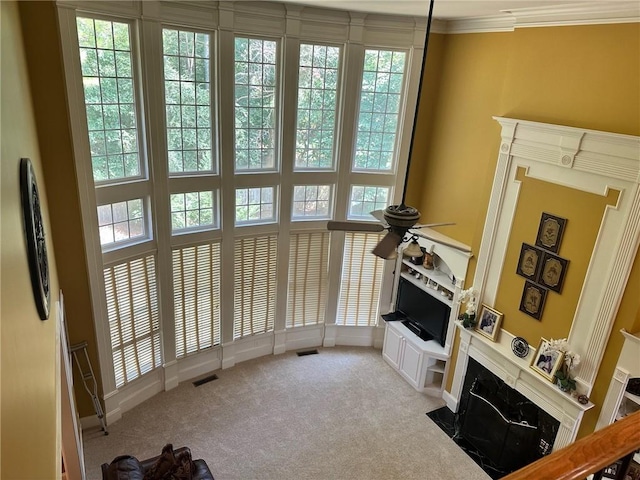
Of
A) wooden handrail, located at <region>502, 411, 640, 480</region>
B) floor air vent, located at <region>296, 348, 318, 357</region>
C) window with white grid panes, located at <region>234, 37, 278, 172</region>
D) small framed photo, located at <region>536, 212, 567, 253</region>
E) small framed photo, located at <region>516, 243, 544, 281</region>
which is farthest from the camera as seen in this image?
floor air vent, located at <region>296, 348, 318, 357</region>

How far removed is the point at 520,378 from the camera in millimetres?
5441

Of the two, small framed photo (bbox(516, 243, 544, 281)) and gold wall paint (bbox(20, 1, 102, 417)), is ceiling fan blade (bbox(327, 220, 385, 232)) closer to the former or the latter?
small framed photo (bbox(516, 243, 544, 281))

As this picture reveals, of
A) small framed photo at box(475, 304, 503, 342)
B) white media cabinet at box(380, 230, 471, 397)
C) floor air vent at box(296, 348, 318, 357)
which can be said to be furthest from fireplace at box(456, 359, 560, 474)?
floor air vent at box(296, 348, 318, 357)

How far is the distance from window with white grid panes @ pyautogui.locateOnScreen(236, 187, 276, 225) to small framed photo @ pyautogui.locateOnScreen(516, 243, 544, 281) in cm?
359

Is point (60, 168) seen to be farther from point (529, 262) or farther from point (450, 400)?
point (450, 400)

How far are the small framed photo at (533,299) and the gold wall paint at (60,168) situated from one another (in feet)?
17.2

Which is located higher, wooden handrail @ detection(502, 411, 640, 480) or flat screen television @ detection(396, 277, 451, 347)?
wooden handrail @ detection(502, 411, 640, 480)

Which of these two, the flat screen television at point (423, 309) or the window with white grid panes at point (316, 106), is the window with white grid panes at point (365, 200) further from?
the flat screen television at point (423, 309)

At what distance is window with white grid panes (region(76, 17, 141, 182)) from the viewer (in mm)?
4902

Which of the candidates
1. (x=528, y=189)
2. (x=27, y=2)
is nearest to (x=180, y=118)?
(x=27, y=2)

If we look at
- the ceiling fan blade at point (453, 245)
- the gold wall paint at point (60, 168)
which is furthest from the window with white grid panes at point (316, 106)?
the gold wall paint at point (60, 168)

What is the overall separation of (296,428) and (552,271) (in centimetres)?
385

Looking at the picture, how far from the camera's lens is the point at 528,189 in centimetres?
519

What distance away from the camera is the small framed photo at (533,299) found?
5152 millimetres
